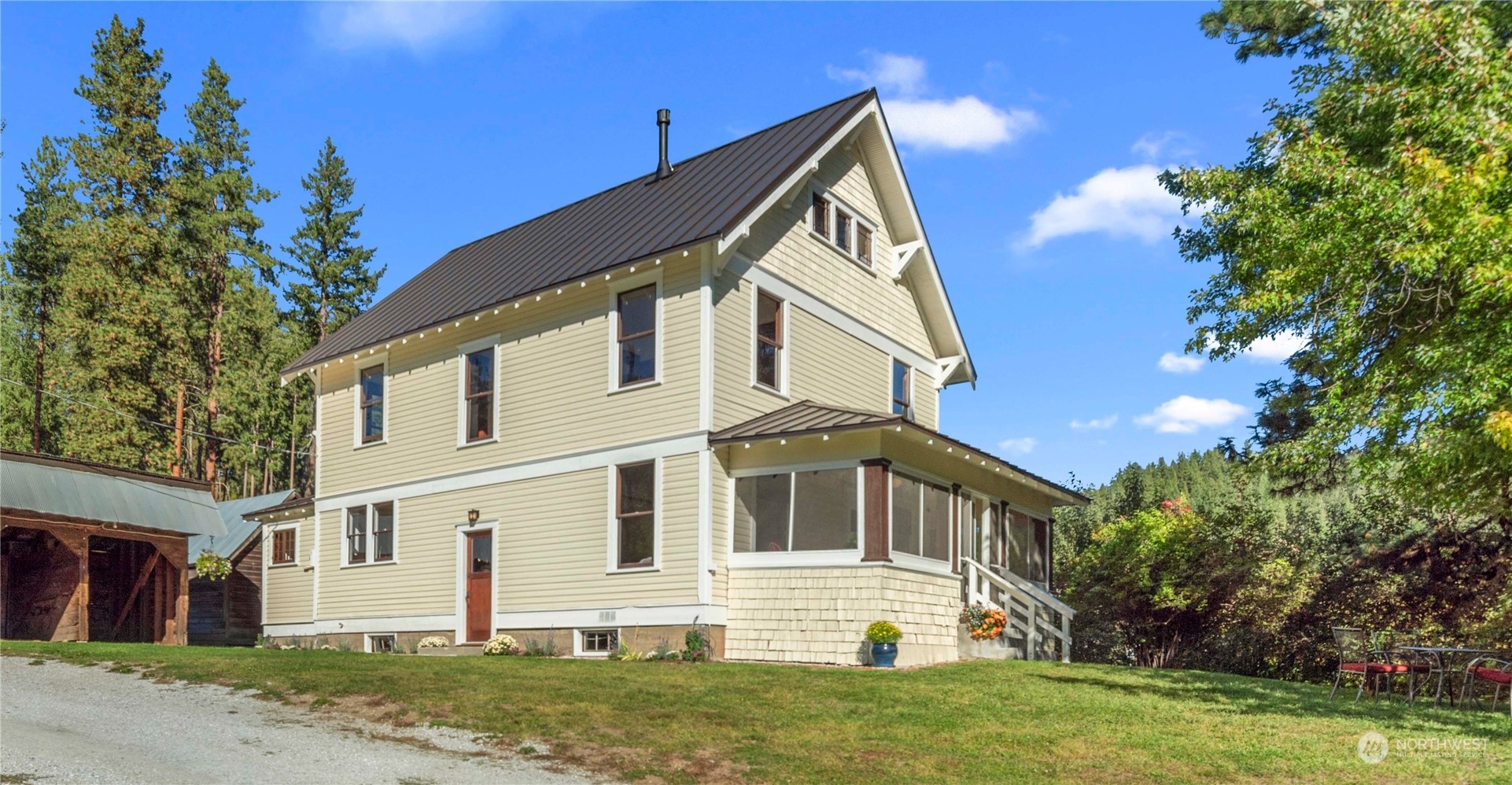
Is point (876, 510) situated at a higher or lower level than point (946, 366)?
lower

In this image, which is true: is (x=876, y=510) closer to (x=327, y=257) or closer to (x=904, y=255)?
(x=904, y=255)

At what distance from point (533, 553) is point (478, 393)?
11.1 ft

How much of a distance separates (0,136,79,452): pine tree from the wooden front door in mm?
29481

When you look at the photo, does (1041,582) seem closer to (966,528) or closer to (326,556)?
(966,528)

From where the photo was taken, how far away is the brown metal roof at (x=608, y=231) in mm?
18844

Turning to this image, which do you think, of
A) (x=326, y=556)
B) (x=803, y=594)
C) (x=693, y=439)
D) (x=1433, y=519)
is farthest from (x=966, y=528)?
(x=326, y=556)

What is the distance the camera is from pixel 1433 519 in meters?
22.1

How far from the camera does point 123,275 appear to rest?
4141 cm

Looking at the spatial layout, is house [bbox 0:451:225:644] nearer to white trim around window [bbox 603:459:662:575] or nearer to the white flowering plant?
the white flowering plant

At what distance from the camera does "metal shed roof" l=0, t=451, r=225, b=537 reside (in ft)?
73.9

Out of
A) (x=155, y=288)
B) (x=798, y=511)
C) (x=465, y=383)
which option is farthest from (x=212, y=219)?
(x=798, y=511)

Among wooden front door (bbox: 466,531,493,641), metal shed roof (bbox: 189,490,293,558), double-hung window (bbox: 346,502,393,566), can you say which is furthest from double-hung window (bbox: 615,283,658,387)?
metal shed roof (bbox: 189,490,293,558)

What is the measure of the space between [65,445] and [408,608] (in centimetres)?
3000

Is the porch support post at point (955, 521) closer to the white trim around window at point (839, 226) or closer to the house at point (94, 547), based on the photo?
the white trim around window at point (839, 226)
